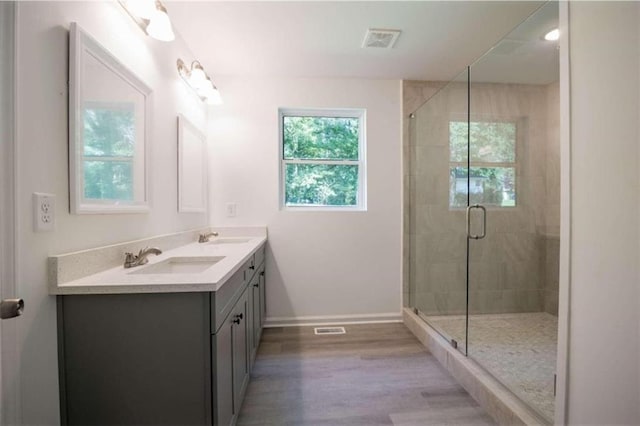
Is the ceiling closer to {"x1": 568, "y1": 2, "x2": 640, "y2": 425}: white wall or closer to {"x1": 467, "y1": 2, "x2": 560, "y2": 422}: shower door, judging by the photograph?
{"x1": 467, "y1": 2, "x2": 560, "y2": 422}: shower door

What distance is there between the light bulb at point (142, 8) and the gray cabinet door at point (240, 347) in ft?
5.06

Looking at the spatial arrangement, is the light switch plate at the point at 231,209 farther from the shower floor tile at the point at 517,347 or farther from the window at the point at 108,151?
the shower floor tile at the point at 517,347

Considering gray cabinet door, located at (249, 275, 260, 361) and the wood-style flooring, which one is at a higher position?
gray cabinet door, located at (249, 275, 260, 361)

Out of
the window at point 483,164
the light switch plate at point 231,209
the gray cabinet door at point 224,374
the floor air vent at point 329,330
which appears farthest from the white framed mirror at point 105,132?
the window at point 483,164

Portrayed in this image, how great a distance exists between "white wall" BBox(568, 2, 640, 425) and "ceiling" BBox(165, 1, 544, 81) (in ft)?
3.32

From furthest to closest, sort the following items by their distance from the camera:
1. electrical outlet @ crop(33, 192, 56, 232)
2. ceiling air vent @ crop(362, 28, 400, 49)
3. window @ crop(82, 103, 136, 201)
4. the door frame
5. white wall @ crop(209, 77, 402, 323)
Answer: white wall @ crop(209, 77, 402, 323) → ceiling air vent @ crop(362, 28, 400, 49) → window @ crop(82, 103, 136, 201) → electrical outlet @ crop(33, 192, 56, 232) → the door frame

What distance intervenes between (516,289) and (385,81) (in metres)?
2.40

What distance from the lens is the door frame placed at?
815mm

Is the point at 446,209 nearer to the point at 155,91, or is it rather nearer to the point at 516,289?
the point at 516,289

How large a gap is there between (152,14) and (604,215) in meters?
2.14

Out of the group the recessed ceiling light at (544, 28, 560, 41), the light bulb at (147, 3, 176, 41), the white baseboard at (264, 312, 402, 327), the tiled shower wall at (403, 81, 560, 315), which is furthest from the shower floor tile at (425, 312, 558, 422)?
the light bulb at (147, 3, 176, 41)

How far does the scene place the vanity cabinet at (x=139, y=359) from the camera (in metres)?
1.00

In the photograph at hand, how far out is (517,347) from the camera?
6.64ft

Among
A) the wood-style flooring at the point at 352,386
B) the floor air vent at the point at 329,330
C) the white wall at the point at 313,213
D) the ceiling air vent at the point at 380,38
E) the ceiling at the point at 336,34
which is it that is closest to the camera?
the wood-style flooring at the point at 352,386
